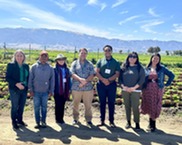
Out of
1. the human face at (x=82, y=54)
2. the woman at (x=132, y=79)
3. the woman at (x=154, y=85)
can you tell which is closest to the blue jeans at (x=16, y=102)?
the human face at (x=82, y=54)

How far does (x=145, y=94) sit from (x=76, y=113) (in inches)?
72.0

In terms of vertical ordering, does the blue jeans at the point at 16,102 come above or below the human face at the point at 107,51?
below

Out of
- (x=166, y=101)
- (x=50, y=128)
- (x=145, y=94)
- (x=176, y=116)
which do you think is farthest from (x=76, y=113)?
(x=166, y=101)

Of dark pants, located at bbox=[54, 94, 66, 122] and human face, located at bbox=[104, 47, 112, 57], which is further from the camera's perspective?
dark pants, located at bbox=[54, 94, 66, 122]

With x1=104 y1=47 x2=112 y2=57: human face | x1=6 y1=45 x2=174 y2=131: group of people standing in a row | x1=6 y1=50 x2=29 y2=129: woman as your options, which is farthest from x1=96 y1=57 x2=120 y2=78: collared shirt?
x1=6 y1=50 x2=29 y2=129: woman

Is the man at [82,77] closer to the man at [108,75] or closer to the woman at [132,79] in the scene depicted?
the man at [108,75]

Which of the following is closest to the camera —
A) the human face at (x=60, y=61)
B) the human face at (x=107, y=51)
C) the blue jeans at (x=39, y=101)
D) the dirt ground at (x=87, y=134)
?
the dirt ground at (x=87, y=134)

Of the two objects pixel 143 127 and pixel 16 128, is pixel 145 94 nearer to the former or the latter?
pixel 143 127

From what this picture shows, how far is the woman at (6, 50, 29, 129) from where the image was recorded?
695cm

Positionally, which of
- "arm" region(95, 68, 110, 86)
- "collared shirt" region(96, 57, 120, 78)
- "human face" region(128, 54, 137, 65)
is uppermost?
"human face" region(128, 54, 137, 65)

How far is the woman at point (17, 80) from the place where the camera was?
6.95m

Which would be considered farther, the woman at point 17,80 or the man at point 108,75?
the man at point 108,75

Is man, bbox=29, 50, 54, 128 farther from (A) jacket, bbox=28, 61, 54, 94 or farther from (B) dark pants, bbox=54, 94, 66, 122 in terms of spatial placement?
(B) dark pants, bbox=54, 94, 66, 122

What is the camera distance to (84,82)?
734 cm
